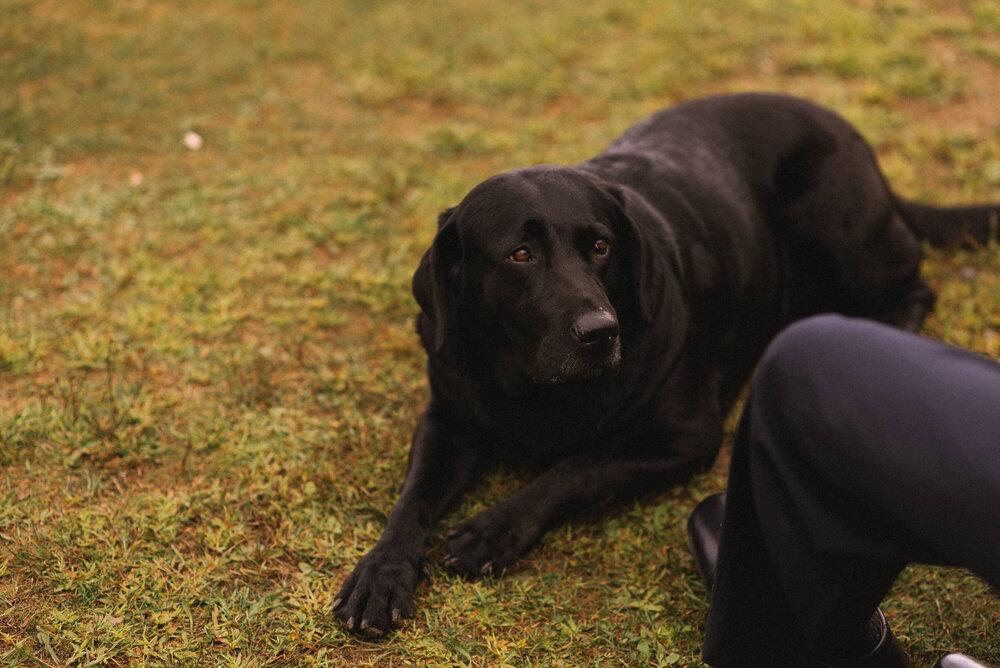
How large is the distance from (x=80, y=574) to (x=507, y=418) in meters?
1.32

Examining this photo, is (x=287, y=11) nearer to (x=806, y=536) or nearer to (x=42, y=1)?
(x=42, y=1)

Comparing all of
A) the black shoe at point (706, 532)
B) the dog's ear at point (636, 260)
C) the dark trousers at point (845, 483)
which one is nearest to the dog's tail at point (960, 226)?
the dog's ear at point (636, 260)

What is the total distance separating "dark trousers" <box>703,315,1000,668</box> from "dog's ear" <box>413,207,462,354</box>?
1.19 m

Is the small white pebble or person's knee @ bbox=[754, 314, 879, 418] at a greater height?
person's knee @ bbox=[754, 314, 879, 418]

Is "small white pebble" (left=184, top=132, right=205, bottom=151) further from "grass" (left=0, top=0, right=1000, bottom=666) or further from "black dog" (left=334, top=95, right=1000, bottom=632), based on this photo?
"black dog" (left=334, top=95, right=1000, bottom=632)

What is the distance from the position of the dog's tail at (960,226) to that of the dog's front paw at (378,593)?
9.87ft

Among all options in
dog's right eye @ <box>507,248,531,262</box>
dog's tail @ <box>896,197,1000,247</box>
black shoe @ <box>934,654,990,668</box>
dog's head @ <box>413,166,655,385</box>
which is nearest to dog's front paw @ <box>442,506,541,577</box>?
dog's head @ <box>413,166,655,385</box>

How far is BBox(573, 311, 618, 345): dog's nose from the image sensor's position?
2.38 meters

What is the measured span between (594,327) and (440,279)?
0.57 metres

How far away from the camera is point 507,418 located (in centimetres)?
274

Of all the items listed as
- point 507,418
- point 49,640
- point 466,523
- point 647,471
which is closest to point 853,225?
point 647,471

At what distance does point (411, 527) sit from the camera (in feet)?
8.32

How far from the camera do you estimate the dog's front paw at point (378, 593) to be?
2289mm

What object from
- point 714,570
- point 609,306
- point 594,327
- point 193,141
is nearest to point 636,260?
point 609,306
